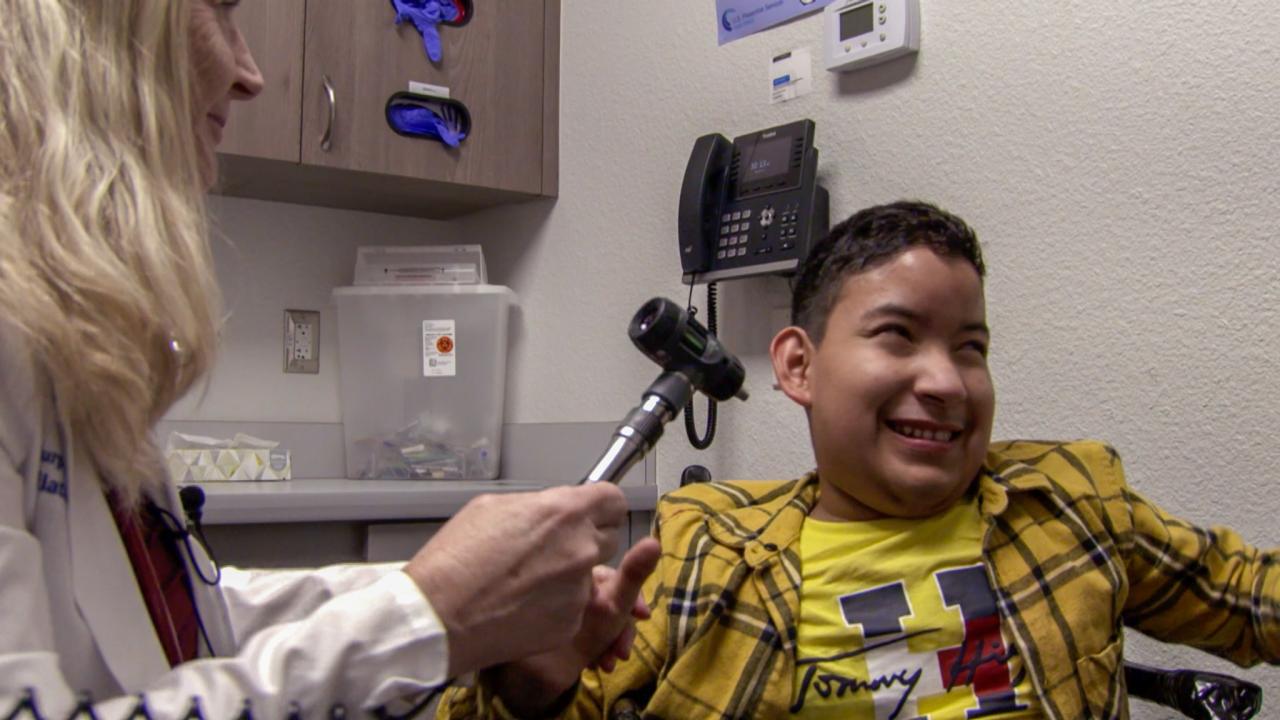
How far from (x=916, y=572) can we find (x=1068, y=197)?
0.62m

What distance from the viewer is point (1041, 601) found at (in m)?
1.10

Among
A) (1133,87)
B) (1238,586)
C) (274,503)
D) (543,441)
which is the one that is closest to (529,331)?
(543,441)

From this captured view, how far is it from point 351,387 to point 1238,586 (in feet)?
6.11

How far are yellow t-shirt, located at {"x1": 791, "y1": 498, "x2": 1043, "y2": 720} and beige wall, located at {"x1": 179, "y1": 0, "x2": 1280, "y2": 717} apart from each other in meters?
0.37

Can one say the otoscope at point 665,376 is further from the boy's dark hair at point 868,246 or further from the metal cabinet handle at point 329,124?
the metal cabinet handle at point 329,124

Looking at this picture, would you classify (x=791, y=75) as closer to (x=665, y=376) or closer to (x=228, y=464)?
(x=665, y=376)

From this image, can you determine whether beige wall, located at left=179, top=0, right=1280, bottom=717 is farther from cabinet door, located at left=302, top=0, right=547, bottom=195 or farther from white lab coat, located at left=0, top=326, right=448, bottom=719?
white lab coat, located at left=0, top=326, right=448, bottom=719

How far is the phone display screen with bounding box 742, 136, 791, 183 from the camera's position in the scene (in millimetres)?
1793

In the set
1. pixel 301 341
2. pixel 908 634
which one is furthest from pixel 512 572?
pixel 301 341

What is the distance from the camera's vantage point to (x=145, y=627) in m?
0.74

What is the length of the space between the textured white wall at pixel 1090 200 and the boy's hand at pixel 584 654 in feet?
2.49

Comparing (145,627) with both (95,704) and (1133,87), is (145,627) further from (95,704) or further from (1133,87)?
(1133,87)

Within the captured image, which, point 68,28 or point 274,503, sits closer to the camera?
point 68,28

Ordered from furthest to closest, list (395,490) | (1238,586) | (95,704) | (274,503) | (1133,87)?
1. (395,490)
2. (274,503)
3. (1133,87)
4. (1238,586)
5. (95,704)
